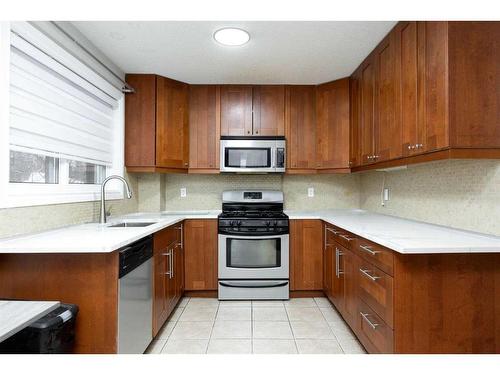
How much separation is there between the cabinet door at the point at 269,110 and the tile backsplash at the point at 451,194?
1280mm

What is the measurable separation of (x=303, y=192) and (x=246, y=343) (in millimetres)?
1898

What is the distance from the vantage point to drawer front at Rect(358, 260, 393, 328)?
1.47 meters

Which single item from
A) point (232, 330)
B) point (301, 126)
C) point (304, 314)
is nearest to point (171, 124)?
point (301, 126)

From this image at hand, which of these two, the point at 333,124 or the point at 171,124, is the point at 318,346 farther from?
the point at 171,124

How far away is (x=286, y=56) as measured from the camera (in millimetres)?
2467

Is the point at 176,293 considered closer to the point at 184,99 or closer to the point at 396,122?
the point at 184,99

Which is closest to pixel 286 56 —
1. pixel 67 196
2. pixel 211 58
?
pixel 211 58

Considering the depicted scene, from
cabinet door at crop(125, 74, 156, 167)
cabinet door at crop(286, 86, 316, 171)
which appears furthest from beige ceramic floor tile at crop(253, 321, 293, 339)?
cabinet door at crop(125, 74, 156, 167)

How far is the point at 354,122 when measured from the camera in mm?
2865

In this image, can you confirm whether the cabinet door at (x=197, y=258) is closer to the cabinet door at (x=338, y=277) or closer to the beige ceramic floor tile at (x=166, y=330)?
the beige ceramic floor tile at (x=166, y=330)

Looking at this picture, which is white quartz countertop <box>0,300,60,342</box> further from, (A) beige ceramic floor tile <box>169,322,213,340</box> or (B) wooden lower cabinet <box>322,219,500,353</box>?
(B) wooden lower cabinet <box>322,219,500,353</box>

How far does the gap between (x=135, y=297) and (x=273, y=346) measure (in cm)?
104

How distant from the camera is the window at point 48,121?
153 cm

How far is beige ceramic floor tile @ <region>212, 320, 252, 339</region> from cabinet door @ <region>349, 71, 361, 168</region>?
71.6 inches
